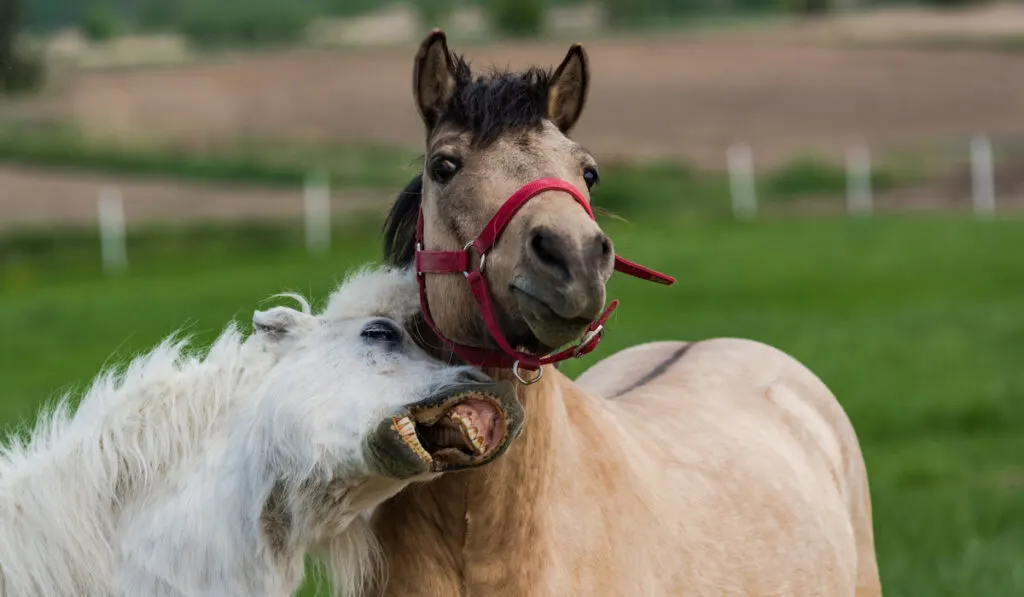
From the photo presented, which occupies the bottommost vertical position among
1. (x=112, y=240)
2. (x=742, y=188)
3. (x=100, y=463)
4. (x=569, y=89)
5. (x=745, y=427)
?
(x=742, y=188)

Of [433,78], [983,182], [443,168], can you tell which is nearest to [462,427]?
[443,168]

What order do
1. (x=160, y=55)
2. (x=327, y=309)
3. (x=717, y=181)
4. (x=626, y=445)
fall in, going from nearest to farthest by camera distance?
(x=327, y=309) < (x=626, y=445) < (x=717, y=181) < (x=160, y=55)

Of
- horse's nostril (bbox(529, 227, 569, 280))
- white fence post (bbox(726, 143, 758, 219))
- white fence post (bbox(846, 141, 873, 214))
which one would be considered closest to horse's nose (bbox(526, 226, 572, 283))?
horse's nostril (bbox(529, 227, 569, 280))

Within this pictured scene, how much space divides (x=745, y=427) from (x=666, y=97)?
4319cm

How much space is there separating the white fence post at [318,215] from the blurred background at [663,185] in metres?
0.14

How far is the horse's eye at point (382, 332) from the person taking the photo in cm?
370

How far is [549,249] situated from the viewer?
326 centimetres

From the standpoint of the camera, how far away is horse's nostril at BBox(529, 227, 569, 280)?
3217 mm

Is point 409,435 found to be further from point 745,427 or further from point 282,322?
point 745,427

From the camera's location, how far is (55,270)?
1041 inches

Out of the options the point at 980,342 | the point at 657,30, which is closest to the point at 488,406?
the point at 980,342

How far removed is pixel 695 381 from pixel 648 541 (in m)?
1.51

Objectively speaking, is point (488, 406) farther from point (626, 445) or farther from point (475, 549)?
point (626, 445)

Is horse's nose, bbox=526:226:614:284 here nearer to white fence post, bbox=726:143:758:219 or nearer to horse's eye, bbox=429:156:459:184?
horse's eye, bbox=429:156:459:184
